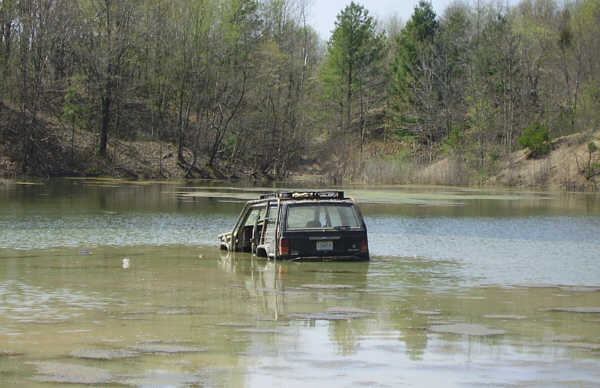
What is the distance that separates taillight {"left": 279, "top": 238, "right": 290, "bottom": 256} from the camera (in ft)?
63.8

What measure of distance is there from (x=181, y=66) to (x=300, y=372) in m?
74.4

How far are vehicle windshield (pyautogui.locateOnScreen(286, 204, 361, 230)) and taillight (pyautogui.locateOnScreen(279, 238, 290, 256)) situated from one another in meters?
0.37

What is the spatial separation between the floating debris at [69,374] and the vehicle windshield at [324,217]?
1043 centimetres

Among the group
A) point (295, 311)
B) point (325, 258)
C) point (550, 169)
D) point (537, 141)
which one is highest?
point (537, 141)

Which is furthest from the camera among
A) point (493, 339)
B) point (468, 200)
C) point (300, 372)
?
point (468, 200)

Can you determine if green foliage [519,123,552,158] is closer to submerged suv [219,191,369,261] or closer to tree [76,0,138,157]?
tree [76,0,138,157]

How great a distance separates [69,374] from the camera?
8.90 metres

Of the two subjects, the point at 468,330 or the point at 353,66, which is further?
the point at 353,66

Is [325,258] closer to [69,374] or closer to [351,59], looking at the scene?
[69,374]

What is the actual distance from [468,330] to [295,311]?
280cm

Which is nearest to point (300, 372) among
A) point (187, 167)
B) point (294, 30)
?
point (187, 167)

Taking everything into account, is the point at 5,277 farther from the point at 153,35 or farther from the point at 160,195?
the point at 153,35

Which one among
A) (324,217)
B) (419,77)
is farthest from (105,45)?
(324,217)

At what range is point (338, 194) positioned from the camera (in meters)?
20.2
